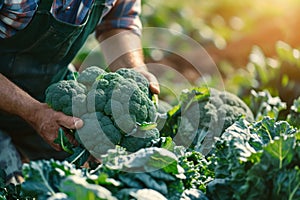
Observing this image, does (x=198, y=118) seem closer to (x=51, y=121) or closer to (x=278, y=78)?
(x=51, y=121)

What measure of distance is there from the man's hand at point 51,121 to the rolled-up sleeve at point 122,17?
111 cm

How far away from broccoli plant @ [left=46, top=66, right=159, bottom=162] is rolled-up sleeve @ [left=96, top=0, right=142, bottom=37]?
111 centimetres

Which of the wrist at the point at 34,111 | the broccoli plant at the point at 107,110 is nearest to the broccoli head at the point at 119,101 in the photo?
the broccoli plant at the point at 107,110

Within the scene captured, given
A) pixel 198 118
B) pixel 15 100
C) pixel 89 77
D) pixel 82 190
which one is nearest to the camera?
pixel 82 190

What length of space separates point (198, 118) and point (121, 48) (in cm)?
77

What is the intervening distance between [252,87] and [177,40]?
236 cm

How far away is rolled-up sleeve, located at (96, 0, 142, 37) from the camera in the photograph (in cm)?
381

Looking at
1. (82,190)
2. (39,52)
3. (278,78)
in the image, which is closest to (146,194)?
(82,190)

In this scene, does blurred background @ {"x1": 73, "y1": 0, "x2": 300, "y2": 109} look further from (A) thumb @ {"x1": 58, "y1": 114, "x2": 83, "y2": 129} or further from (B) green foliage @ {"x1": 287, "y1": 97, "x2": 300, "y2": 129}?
(A) thumb @ {"x1": 58, "y1": 114, "x2": 83, "y2": 129}

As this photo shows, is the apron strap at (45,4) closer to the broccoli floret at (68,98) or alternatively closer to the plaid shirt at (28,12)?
the plaid shirt at (28,12)

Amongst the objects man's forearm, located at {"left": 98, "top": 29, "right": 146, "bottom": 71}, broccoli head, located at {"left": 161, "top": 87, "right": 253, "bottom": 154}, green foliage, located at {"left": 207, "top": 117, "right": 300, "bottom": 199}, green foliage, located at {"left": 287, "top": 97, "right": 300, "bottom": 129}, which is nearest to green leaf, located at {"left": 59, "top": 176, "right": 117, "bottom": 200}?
green foliage, located at {"left": 207, "top": 117, "right": 300, "bottom": 199}

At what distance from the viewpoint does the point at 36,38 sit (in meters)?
3.26

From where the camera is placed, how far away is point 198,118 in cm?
334

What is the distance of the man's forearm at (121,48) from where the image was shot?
3662mm
